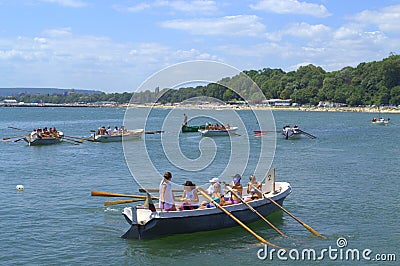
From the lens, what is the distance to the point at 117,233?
1822cm

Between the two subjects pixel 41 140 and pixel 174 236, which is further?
pixel 41 140

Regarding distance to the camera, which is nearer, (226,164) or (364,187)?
(364,187)

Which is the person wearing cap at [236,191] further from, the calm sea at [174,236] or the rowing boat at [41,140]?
the rowing boat at [41,140]

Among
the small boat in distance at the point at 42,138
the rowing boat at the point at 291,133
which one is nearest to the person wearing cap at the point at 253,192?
the small boat in distance at the point at 42,138

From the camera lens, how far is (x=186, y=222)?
17391mm

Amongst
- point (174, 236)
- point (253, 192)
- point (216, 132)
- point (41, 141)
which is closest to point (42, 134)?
point (41, 141)

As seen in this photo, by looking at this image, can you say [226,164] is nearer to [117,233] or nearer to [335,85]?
[117,233]

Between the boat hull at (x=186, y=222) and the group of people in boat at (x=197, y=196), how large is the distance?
0.35 meters

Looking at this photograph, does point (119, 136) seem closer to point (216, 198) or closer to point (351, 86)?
point (216, 198)

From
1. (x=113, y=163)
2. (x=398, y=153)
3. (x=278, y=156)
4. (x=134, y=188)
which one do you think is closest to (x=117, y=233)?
(x=134, y=188)

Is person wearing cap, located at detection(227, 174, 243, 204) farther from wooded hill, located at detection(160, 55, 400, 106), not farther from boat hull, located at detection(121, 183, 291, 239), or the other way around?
wooded hill, located at detection(160, 55, 400, 106)

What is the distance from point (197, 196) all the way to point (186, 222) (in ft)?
3.60

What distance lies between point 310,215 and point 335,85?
168935 millimetres

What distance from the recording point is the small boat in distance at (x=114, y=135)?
5078cm
